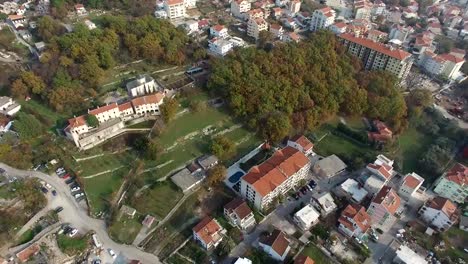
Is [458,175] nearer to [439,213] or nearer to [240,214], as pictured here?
[439,213]

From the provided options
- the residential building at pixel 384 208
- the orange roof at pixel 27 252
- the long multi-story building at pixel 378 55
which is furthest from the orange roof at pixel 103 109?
the long multi-story building at pixel 378 55

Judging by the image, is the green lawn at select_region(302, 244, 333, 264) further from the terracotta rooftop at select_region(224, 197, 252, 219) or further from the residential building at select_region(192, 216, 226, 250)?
the residential building at select_region(192, 216, 226, 250)

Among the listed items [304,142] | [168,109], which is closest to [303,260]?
[304,142]

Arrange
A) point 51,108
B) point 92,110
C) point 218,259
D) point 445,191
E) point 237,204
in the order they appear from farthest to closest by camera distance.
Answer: point 51,108
point 92,110
point 445,191
point 237,204
point 218,259

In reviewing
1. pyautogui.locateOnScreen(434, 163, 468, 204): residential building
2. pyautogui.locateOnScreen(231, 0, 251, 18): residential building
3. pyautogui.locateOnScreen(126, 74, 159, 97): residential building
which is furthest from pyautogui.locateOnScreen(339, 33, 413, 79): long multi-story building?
pyautogui.locateOnScreen(126, 74, 159, 97): residential building

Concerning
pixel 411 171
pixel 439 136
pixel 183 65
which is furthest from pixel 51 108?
pixel 439 136

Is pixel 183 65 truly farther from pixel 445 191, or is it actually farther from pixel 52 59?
pixel 445 191

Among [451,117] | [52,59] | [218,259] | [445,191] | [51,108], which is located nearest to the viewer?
[218,259]
